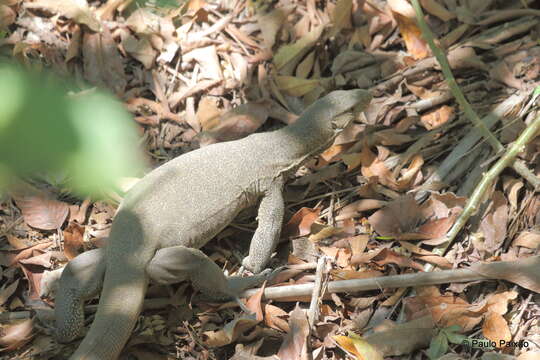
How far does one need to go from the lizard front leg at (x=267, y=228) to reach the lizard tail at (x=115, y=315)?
2.22 feet

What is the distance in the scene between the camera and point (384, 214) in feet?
11.3

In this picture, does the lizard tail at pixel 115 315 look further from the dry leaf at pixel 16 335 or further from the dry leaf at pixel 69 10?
the dry leaf at pixel 69 10

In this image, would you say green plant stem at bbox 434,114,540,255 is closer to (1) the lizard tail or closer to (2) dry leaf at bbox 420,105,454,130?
(2) dry leaf at bbox 420,105,454,130

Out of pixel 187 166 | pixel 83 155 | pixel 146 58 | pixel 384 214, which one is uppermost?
pixel 83 155

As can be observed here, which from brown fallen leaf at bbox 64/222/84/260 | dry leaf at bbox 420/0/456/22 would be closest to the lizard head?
dry leaf at bbox 420/0/456/22

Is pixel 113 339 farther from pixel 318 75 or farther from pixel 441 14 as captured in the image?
pixel 441 14

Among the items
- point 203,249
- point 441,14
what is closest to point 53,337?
Answer: point 203,249

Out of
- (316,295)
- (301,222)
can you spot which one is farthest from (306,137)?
(316,295)

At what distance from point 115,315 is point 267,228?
106 centimetres

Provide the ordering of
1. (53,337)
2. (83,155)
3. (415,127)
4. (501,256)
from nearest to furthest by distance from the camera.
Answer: (83,155)
(53,337)
(501,256)
(415,127)

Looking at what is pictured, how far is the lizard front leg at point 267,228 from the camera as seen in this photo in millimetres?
3320

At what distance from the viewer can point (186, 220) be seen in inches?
125

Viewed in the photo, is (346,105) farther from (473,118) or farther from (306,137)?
(473,118)

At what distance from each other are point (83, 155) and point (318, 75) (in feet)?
11.4
